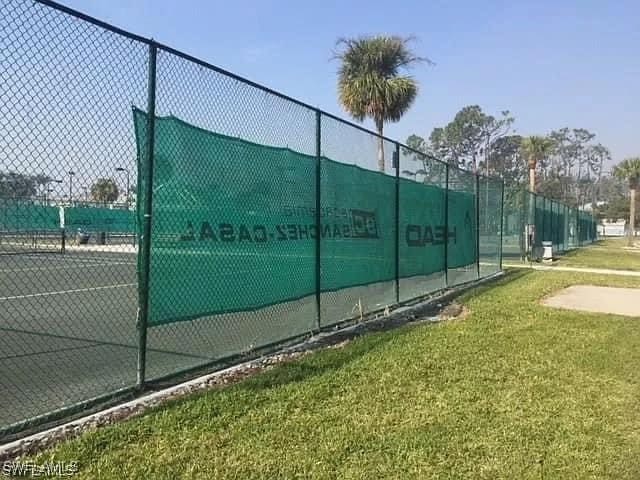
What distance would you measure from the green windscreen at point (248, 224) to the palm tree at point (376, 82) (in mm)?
17128

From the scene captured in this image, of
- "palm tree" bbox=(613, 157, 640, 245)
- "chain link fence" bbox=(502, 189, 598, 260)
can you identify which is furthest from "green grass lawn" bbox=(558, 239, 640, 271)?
"palm tree" bbox=(613, 157, 640, 245)

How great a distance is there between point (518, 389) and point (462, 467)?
184cm

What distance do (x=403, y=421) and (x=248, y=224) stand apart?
2376mm

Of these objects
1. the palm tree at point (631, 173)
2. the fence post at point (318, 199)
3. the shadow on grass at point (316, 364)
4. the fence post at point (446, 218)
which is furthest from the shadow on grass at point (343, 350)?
the palm tree at point (631, 173)

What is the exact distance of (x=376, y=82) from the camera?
25.4 metres

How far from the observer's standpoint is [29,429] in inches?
146

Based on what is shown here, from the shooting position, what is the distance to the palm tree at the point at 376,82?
997 inches

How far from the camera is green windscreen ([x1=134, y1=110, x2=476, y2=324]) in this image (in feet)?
15.2

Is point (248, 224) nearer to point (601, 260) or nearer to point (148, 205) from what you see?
point (148, 205)

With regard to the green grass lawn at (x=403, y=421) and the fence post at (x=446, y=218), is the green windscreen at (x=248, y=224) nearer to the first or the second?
the green grass lawn at (x=403, y=421)

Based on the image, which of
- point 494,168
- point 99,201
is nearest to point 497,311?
point 99,201

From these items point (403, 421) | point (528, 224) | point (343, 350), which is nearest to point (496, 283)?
point (343, 350)

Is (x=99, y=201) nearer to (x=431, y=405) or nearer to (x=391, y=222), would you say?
(x=431, y=405)

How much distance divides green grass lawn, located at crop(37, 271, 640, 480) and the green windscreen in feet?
2.76
